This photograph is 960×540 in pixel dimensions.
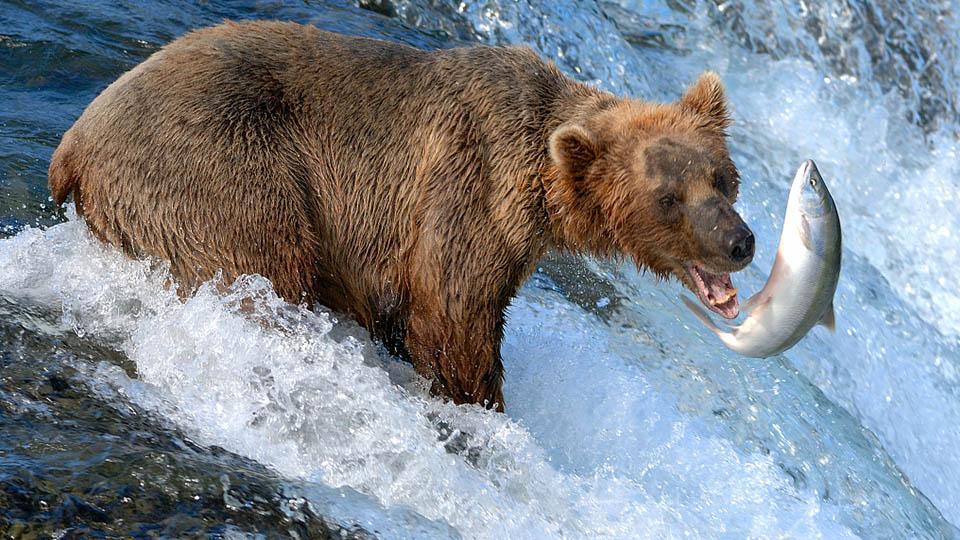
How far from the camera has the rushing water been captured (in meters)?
4.27

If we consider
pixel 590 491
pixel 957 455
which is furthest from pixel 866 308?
pixel 590 491

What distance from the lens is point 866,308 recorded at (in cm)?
848

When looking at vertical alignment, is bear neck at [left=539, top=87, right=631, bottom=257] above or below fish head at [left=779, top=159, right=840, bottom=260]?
below

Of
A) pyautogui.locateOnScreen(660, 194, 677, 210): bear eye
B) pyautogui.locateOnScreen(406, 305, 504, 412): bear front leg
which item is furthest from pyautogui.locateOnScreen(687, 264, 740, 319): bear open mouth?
pyautogui.locateOnScreen(406, 305, 504, 412): bear front leg

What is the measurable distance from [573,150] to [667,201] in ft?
1.46

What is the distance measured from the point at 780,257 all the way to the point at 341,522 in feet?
→ 6.53

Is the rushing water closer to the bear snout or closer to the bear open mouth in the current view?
the bear open mouth

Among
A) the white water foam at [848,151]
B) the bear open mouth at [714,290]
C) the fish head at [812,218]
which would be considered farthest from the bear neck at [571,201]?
the white water foam at [848,151]

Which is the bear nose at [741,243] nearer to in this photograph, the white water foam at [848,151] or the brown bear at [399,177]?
the brown bear at [399,177]

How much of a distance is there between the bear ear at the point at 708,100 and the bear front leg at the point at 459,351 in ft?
4.09

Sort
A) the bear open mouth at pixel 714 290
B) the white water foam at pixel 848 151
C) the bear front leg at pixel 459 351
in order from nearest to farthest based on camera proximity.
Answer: the bear open mouth at pixel 714 290, the bear front leg at pixel 459 351, the white water foam at pixel 848 151

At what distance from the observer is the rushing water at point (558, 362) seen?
4.27 m

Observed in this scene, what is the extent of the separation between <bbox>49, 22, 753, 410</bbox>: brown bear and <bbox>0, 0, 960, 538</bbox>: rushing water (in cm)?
23

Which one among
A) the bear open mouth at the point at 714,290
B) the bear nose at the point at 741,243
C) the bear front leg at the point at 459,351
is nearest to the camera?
the bear nose at the point at 741,243
